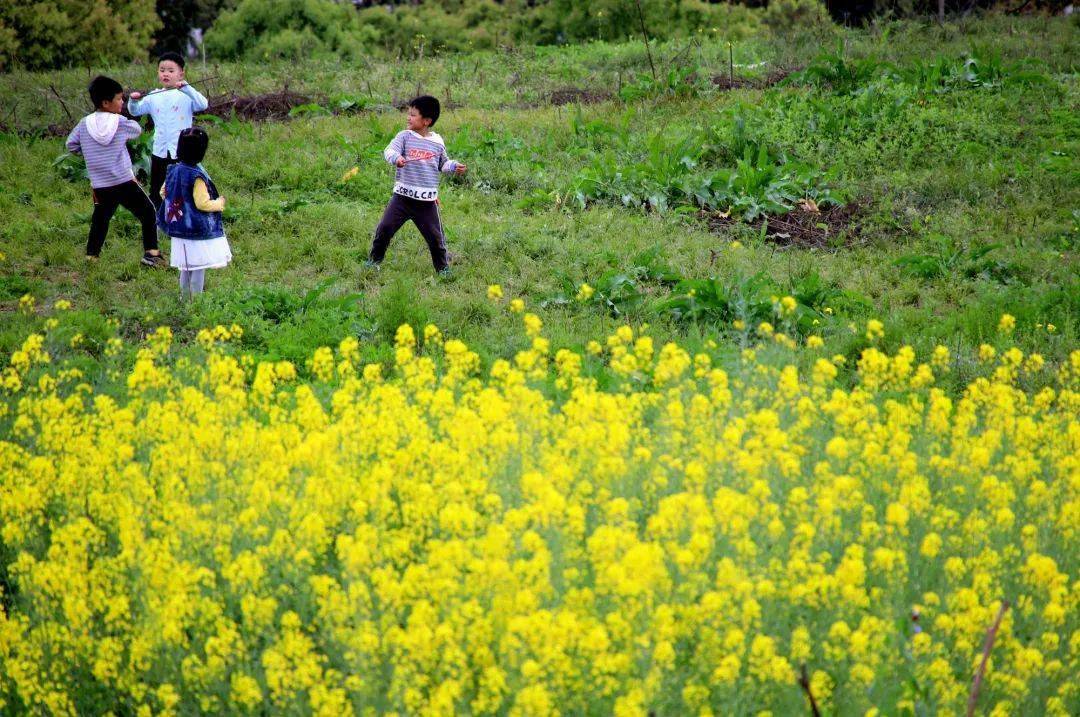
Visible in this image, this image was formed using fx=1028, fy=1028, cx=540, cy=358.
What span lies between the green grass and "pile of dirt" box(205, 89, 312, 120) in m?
0.43

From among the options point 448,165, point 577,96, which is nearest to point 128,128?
point 448,165

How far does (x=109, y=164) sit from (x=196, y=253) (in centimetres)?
139

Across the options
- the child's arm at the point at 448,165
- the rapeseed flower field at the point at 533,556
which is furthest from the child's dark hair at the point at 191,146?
the rapeseed flower field at the point at 533,556

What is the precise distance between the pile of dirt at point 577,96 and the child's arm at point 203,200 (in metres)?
6.78

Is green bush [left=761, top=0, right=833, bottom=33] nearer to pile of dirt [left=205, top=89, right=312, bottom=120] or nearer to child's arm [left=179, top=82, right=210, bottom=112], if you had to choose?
pile of dirt [left=205, top=89, right=312, bottom=120]

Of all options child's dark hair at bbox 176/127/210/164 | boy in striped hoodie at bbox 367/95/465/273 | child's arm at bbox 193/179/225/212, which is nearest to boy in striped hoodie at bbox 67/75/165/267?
child's dark hair at bbox 176/127/210/164

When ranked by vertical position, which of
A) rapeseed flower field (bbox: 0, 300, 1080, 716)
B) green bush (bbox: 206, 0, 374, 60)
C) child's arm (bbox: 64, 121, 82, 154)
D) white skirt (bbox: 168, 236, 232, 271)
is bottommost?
rapeseed flower field (bbox: 0, 300, 1080, 716)

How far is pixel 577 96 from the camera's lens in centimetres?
1388

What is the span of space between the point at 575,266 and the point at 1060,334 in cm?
362

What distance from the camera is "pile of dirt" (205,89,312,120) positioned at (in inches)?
501

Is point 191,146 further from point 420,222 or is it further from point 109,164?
point 420,222

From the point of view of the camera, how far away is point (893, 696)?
12.2 feet

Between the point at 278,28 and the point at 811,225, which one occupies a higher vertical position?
the point at 278,28

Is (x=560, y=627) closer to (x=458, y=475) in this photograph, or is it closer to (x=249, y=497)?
(x=458, y=475)
